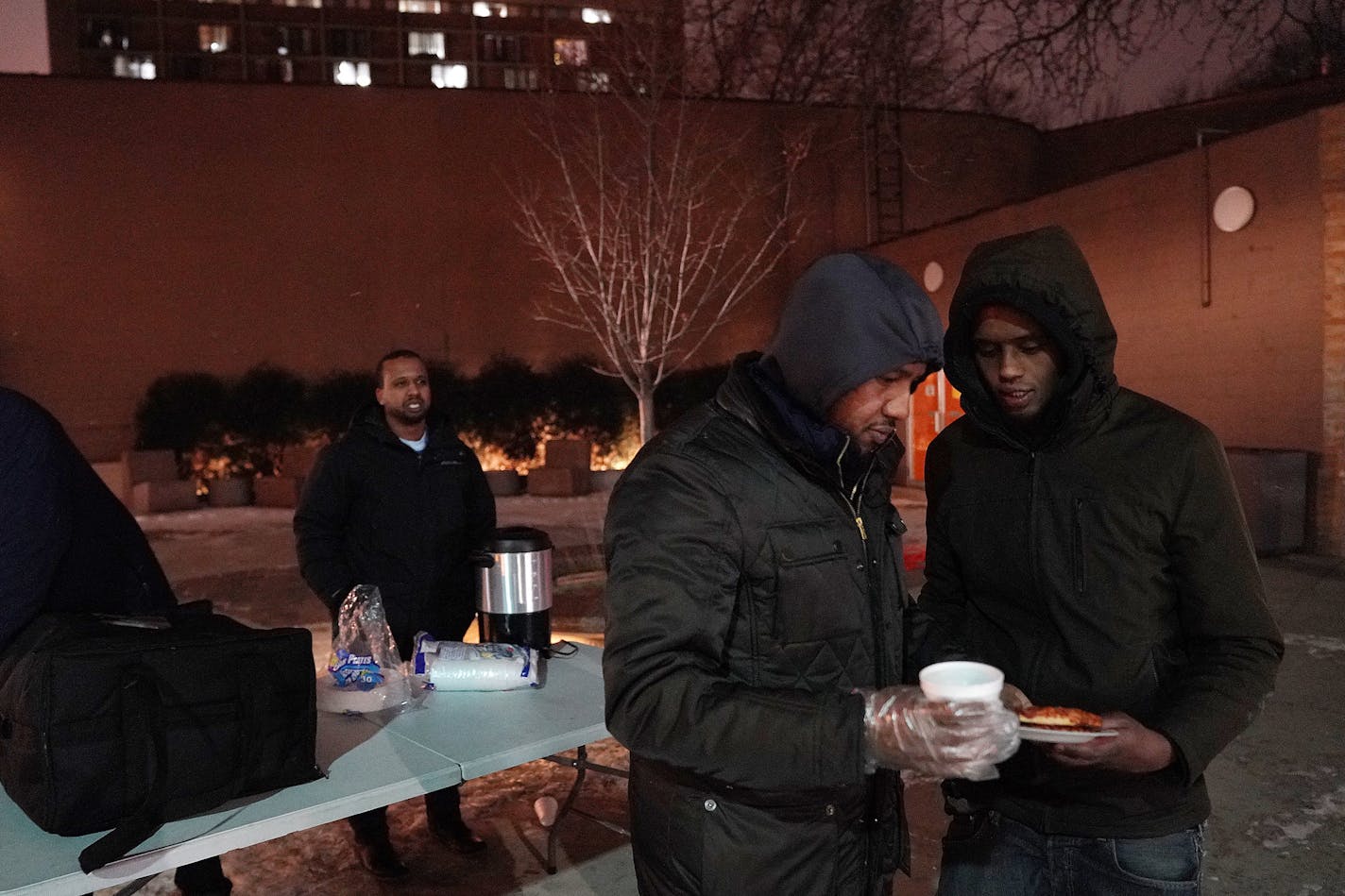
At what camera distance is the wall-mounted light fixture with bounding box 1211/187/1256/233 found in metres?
8.95

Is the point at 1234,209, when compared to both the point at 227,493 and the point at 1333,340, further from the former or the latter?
the point at 227,493

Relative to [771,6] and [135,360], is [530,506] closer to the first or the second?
[135,360]

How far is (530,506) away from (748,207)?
23.0ft

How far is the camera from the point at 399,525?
12.7 feet

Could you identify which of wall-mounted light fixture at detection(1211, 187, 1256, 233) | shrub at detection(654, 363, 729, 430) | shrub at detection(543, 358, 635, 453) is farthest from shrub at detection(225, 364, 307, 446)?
wall-mounted light fixture at detection(1211, 187, 1256, 233)

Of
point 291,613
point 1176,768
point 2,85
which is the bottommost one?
point 291,613

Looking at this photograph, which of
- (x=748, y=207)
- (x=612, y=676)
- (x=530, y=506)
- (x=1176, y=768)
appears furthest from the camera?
(x=748, y=207)

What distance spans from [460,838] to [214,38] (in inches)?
1294

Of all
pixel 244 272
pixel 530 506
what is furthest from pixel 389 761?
pixel 244 272

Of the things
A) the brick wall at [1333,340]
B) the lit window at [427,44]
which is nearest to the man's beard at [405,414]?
the brick wall at [1333,340]

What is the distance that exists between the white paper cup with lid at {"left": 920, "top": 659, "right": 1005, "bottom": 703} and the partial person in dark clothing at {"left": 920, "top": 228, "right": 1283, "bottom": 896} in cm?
30

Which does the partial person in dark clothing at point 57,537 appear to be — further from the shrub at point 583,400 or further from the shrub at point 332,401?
the shrub at point 583,400

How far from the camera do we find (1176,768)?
1.65 metres

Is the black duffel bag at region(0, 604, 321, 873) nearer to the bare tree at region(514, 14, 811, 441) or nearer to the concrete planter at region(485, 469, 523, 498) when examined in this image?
the bare tree at region(514, 14, 811, 441)
